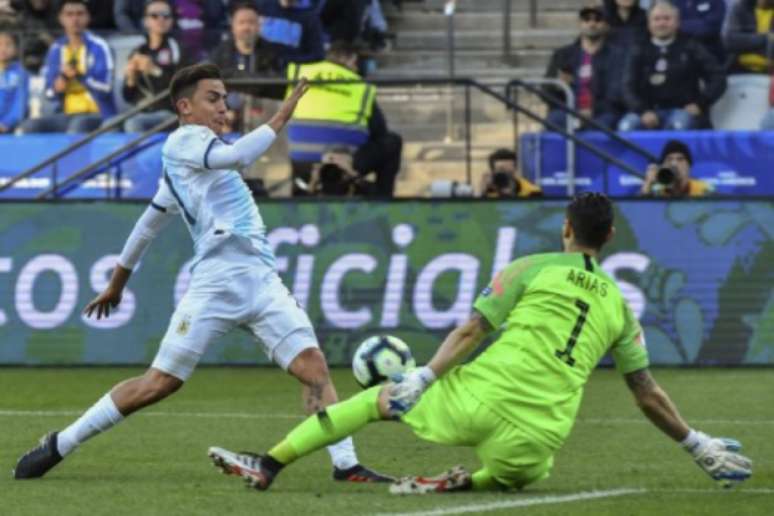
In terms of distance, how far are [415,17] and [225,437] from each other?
41.2 ft

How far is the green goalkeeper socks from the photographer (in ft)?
29.9

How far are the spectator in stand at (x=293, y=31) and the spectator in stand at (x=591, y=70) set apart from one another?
7.83 ft

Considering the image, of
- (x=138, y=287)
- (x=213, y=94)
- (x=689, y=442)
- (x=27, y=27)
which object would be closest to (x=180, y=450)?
(x=213, y=94)

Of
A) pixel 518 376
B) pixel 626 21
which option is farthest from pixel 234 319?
pixel 626 21

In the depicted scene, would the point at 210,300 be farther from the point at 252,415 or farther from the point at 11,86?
the point at 11,86

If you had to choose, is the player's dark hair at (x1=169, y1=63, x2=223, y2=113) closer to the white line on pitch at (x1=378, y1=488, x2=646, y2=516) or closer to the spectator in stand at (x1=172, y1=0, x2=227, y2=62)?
the white line on pitch at (x1=378, y1=488, x2=646, y2=516)

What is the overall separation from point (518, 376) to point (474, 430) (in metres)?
0.30

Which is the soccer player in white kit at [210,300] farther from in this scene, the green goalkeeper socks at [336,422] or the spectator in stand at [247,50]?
the spectator in stand at [247,50]

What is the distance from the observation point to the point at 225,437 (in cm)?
1266

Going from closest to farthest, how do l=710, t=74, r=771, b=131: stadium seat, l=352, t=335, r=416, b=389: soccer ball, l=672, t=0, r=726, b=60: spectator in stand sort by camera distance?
l=352, t=335, r=416, b=389: soccer ball, l=710, t=74, r=771, b=131: stadium seat, l=672, t=0, r=726, b=60: spectator in stand

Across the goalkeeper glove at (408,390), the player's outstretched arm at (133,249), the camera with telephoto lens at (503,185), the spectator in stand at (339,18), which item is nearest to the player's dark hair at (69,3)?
the spectator in stand at (339,18)

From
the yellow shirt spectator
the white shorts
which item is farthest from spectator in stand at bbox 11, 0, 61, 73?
the white shorts

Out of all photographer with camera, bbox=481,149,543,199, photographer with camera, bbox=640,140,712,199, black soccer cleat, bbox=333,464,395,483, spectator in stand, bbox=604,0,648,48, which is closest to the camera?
black soccer cleat, bbox=333,464,395,483

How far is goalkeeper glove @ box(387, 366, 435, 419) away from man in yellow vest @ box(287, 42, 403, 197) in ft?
33.7
